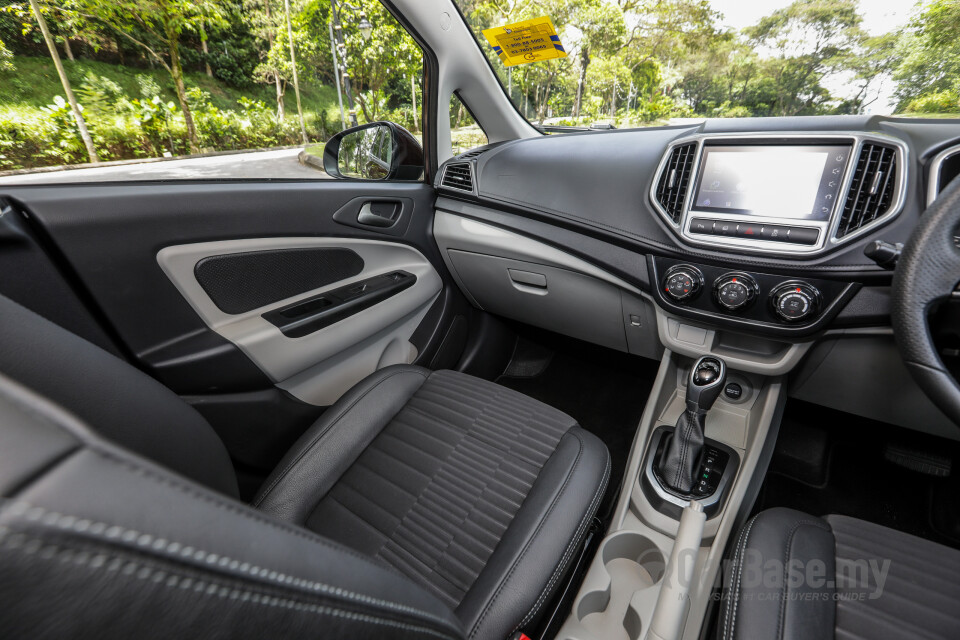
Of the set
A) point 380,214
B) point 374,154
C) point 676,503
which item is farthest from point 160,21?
point 676,503

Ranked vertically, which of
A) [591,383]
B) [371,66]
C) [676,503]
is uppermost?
[371,66]

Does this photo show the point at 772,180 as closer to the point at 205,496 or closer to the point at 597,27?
the point at 597,27

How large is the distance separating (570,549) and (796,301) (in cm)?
81

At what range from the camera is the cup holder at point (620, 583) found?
110cm

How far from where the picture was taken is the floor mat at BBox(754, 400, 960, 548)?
1.50 meters

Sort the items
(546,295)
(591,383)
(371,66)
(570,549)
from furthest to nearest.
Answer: (591,383)
(546,295)
(371,66)
(570,549)

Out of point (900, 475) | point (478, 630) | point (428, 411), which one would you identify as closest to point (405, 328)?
point (428, 411)

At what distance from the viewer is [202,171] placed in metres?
1.36

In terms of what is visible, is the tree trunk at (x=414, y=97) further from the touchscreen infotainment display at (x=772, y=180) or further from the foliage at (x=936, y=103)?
the foliage at (x=936, y=103)

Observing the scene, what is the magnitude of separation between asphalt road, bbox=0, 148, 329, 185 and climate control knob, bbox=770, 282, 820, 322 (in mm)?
1452

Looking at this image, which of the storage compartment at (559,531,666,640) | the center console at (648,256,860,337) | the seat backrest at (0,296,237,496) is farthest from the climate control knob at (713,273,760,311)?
the seat backrest at (0,296,237,496)

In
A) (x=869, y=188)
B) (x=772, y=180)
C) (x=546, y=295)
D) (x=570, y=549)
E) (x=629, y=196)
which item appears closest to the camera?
(x=570, y=549)

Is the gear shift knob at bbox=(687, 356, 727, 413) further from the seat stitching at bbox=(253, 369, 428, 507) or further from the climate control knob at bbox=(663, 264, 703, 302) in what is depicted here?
the seat stitching at bbox=(253, 369, 428, 507)

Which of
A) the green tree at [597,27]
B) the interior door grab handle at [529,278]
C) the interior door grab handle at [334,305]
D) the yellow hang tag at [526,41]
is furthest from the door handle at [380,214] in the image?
the green tree at [597,27]
